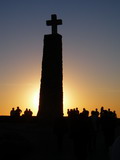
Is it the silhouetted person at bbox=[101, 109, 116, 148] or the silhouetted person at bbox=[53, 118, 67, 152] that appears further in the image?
the silhouetted person at bbox=[53, 118, 67, 152]

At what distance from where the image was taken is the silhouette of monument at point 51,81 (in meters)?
21.7

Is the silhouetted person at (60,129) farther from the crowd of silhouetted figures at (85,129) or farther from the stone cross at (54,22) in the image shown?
the stone cross at (54,22)

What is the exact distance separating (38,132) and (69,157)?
7.51 meters

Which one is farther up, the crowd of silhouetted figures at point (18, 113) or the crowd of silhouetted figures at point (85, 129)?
the crowd of silhouetted figures at point (18, 113)

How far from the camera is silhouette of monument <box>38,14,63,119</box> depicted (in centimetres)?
2172

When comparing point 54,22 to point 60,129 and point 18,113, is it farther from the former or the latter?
point 60,129

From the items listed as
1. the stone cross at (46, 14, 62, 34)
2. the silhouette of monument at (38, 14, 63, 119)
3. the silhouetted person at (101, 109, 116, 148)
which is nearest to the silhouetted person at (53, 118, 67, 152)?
the silhouetted person at (101, 109, 116, 148)

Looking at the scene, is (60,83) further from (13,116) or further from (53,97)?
(13,116)

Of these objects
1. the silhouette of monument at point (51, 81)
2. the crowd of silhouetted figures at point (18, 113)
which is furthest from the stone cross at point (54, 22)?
the crowd of silhouetted figures at point (18, 113)

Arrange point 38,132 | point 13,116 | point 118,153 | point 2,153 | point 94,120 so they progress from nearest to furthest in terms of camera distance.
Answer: point 118,153, point 2,153, point 94,120, point 38,132, point 13,116

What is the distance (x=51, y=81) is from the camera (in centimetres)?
2183

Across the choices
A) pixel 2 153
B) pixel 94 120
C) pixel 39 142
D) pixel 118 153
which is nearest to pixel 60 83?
pixel 39 142

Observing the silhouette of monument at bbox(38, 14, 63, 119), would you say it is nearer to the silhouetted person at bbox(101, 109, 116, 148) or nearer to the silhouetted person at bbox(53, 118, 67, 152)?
the silhouetted person at bbox(53, 118, 67, 152)

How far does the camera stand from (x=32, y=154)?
40.1ft
